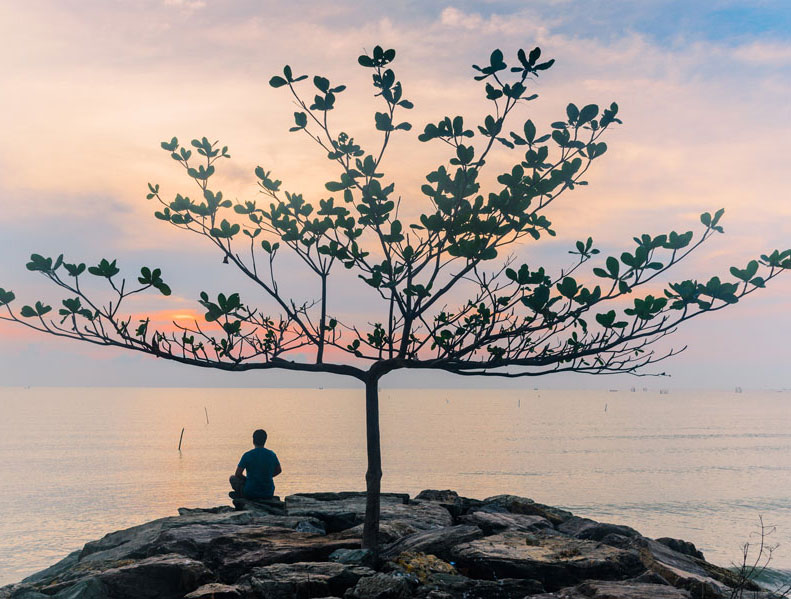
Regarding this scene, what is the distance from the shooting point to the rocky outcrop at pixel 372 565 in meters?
9.61

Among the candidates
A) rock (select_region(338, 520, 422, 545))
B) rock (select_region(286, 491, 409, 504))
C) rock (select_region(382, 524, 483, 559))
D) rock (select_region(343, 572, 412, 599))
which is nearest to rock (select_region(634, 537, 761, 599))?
rock (select_region(382, 524, 483, 559))

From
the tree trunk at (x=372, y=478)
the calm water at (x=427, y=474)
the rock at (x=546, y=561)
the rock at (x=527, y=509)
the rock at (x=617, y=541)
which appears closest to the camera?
the rock at (x=546, y=561)

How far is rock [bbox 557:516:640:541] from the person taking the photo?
1483cm

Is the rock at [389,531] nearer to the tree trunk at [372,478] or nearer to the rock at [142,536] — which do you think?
the tree trunk at [372,478]

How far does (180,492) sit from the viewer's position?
67.2 m

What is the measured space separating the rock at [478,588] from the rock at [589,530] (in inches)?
213

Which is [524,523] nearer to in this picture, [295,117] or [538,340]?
[538,340]

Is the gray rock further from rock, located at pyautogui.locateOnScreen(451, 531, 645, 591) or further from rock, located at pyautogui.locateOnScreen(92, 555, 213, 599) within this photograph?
rock, located at pyautogui.locateOnScreen(451, 531, 645, 591)

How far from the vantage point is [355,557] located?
10906 mm

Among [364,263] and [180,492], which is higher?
[364,263]

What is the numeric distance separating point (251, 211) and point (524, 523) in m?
7.87

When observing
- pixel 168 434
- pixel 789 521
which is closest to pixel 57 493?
pixel 789 521

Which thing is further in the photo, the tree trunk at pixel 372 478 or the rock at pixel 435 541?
the tree trunk at pixel 372 478

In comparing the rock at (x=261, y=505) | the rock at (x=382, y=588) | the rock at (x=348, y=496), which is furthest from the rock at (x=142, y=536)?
the rock at (x=382, y=588)
